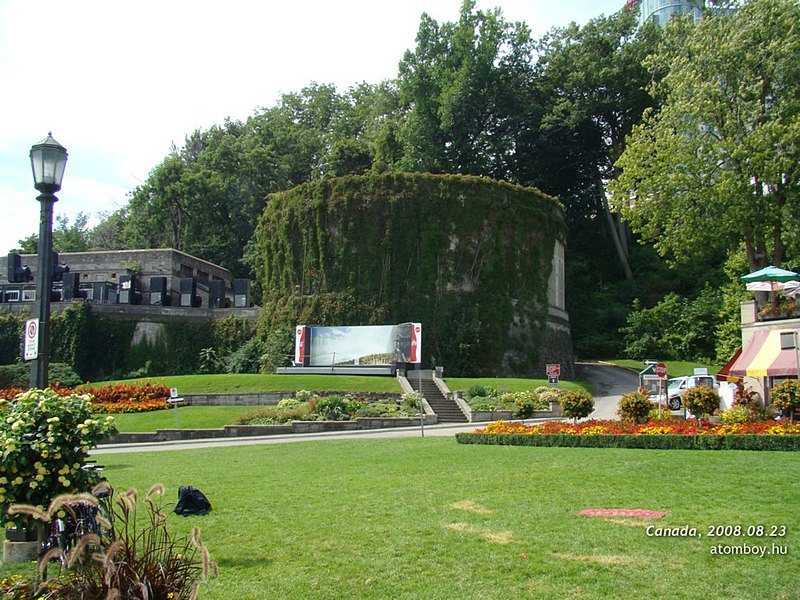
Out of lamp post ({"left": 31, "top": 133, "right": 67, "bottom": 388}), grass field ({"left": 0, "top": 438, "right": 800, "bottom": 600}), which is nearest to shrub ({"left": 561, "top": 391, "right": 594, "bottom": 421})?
grass field ({"left": 0, "top": 438, "right": 800, "bottom": 600})

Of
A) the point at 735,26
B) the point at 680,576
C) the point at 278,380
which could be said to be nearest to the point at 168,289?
the point at 278,380

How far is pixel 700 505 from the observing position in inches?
365

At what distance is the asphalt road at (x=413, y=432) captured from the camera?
23.3 m

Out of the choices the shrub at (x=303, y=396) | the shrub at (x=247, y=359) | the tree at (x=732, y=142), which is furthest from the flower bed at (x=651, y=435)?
the shrub at (x=247, y=359)

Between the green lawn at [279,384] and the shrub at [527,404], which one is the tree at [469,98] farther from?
the shrub at [527,404]

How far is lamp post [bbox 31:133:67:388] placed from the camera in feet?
30.5

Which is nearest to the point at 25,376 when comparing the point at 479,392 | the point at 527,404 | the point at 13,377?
the point at 13,377

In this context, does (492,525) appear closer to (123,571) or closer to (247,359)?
(123,571)

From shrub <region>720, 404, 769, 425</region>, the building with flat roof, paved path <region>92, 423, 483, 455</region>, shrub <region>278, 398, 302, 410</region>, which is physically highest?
the building with flat roof

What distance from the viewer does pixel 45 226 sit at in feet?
31.4

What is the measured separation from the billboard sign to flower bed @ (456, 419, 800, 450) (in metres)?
21.7

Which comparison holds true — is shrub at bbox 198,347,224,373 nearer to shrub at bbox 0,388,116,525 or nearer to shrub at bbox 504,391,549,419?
shrub at bbox 504,391,549,419

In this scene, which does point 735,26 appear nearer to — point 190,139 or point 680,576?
point 680,576

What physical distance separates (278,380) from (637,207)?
19.6 meters
